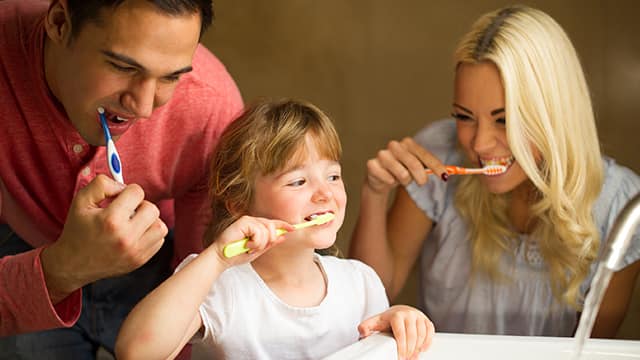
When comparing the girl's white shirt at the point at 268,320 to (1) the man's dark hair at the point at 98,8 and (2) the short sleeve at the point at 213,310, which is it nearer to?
(2) the short sleeve at the point at 213,310

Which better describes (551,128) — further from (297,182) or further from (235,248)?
(235,248)

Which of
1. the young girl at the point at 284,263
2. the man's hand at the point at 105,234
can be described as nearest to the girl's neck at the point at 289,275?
the young girl at the point at 284,263

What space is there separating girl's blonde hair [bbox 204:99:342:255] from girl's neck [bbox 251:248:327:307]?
0.09 metres

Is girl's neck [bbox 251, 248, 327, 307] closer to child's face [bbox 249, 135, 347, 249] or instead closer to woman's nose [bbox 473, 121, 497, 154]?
child's face [bbox 249, 135, 347, 249]

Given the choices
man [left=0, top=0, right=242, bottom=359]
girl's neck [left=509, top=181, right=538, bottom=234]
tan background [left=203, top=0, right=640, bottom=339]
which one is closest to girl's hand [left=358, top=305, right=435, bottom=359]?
man [left=0, top=0, right=242, bottom=359]

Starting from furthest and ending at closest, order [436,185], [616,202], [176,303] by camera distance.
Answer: [436,185] → [616,202] → [176,303]

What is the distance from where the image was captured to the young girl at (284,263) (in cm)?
125

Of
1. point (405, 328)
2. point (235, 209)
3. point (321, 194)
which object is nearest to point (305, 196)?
point (321, 194)

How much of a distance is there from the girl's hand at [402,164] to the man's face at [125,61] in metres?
0.51

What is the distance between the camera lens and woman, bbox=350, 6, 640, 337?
1.54 metres

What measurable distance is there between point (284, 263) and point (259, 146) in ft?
0.63

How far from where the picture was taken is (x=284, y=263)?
1.35m

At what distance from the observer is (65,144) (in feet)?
4.52

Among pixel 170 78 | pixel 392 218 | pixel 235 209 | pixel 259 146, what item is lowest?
pixel 392 218
